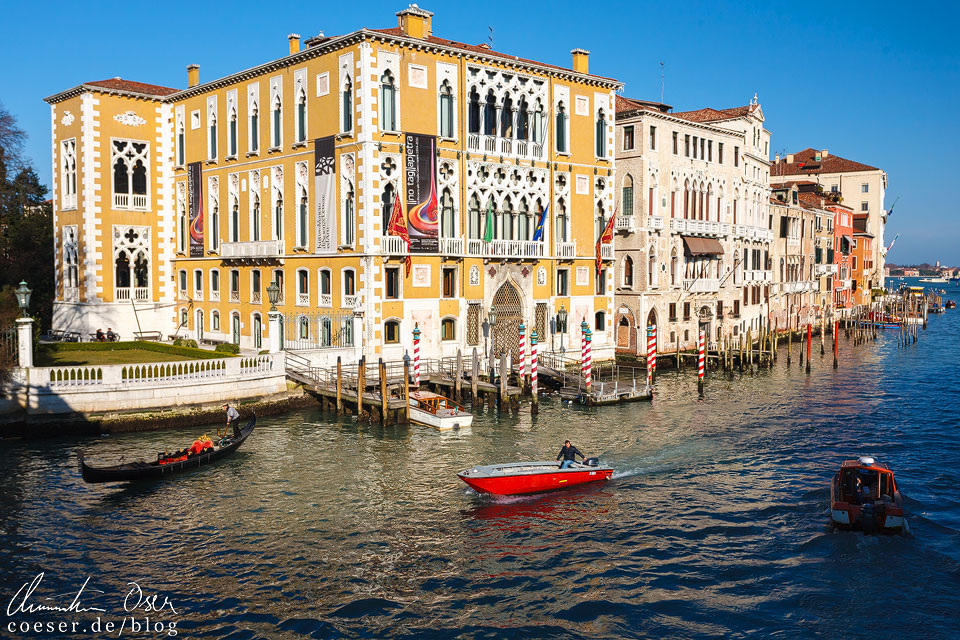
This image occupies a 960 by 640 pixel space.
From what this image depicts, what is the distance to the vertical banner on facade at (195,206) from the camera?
145 feet

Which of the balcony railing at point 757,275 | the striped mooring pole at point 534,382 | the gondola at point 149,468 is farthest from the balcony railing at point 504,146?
the balcony railing at point 757,275

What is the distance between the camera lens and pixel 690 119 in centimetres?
5416

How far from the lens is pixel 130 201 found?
44.8 metres

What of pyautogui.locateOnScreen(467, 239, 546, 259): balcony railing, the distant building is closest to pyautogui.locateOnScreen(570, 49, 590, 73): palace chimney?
pyautogui.locateOnScreen(467, 239, 546, 259): balcony railing

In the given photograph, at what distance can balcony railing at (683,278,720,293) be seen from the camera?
5034cm

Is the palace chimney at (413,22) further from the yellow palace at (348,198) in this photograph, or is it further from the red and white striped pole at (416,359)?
the red and white striped pole at (416,359)

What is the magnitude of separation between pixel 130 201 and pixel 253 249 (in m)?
9.19

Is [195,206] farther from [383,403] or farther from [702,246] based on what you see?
[702,246]

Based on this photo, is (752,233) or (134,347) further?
(752,233)

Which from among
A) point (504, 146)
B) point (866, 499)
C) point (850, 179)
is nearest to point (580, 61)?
point (504, 146)

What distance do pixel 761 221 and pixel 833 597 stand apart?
4766 centimetres

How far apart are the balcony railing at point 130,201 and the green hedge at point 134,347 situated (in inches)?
348

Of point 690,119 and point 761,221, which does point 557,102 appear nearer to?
point 690,119
